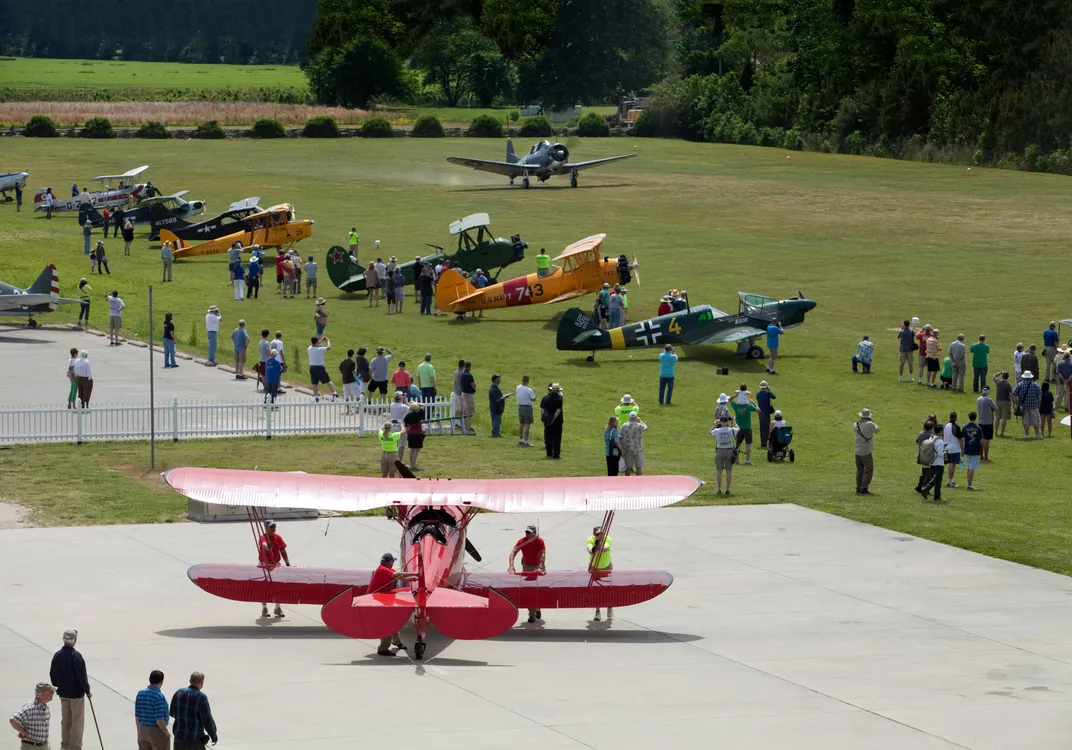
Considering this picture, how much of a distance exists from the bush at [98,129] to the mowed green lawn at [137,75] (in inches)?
476

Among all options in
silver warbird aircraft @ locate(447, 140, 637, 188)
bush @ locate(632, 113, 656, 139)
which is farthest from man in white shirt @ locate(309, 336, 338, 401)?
bush @ locate(632, 113, 656, 139)

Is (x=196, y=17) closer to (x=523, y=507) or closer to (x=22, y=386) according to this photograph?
(x=22, y=386)

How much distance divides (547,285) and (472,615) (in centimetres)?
2953

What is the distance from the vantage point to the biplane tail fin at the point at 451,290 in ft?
144

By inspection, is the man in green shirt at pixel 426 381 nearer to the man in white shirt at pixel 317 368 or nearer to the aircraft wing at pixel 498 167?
the man in white shirt at pixel 317 368

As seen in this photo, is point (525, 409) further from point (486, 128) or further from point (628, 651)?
point (486, 128)

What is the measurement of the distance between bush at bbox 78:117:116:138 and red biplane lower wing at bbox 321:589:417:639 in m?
89.8

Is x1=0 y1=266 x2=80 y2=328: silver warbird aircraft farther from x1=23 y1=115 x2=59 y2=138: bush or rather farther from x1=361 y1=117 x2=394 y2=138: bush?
x1=361 y1=117 x2=394 y2=138: bush

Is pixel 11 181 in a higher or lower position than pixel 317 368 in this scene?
higher

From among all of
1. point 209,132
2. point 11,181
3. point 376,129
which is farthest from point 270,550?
point 376,129

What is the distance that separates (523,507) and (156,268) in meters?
39.0

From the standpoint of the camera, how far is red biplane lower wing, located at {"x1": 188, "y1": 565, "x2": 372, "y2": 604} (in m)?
17.3

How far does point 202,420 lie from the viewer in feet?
98.5

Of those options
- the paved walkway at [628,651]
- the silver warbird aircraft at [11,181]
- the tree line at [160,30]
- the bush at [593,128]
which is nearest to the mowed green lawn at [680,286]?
the paved walkway at [628,651]
